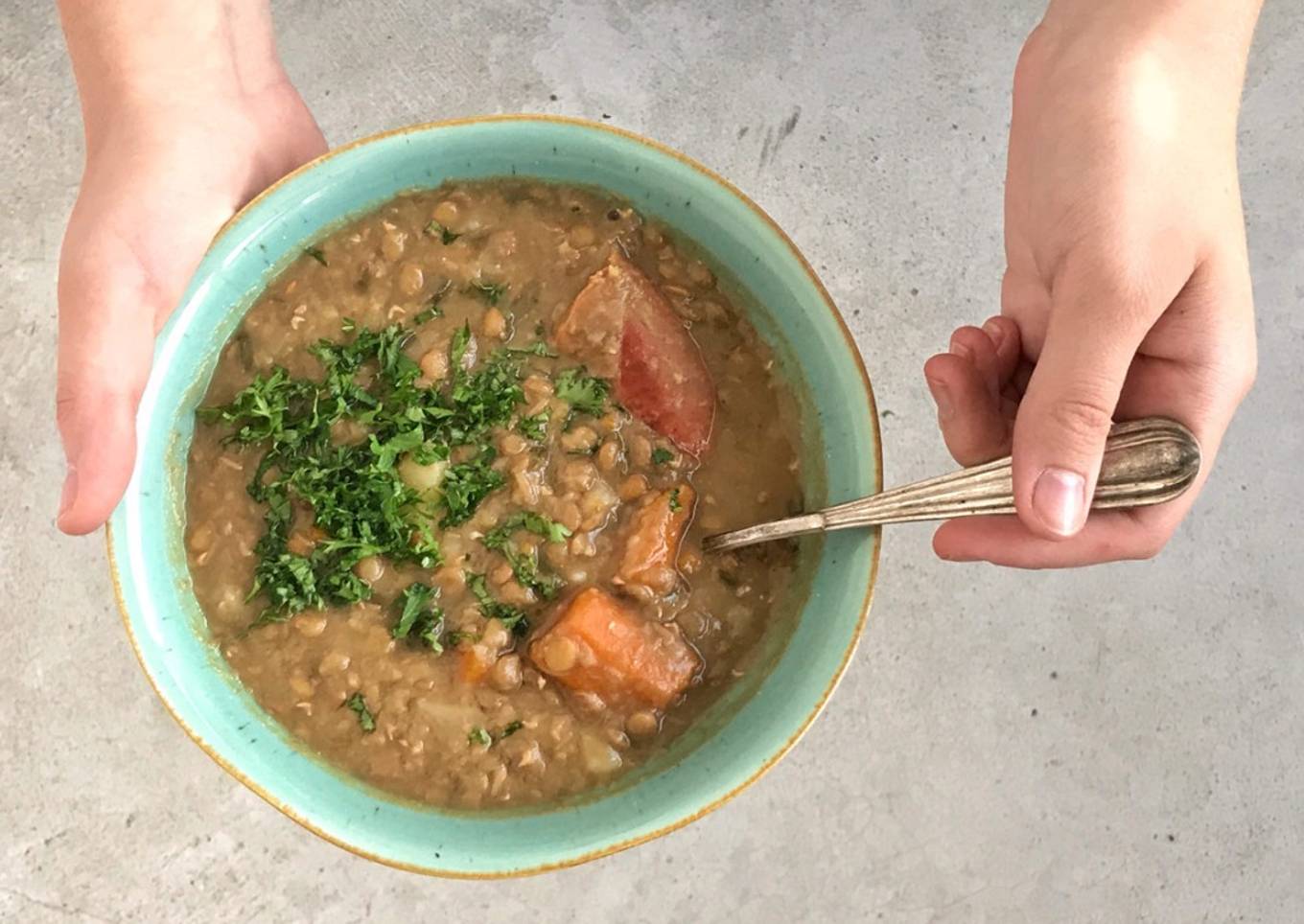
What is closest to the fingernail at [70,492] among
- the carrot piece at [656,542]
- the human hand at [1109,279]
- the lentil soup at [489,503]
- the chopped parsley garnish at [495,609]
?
the lentil soup at [489,503]

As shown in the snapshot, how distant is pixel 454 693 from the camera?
2.26 metres

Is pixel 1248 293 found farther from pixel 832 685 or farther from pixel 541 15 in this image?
pixel 541 15

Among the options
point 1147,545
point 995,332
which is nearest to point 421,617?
point 995,332

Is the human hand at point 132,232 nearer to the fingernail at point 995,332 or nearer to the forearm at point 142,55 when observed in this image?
the forearm at point 142,55

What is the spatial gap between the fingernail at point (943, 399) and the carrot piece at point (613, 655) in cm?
71

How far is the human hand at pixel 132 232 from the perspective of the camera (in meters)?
2.20

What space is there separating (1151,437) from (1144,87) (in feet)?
2.18

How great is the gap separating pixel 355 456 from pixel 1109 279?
1378mm

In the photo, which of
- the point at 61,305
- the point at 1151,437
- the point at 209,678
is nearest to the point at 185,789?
the point at 209,678

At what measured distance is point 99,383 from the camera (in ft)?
7.22

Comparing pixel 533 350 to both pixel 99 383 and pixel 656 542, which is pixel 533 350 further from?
pixel 99 383

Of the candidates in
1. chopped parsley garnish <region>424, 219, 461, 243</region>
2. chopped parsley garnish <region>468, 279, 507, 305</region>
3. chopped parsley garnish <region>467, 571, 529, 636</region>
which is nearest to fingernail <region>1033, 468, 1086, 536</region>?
chopped parsley garnish <region>467, 571, 529, 636</region>

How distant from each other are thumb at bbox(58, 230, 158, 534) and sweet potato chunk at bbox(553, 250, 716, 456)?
30.8 inches

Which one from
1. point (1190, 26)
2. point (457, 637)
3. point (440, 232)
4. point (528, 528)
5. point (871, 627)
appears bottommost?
point (871, 627)
